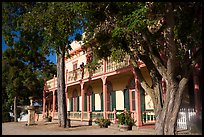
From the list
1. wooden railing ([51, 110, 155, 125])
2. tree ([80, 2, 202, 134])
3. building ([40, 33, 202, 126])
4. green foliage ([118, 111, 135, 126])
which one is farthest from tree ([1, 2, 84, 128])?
wooden railing ([51, 110, 155, 125])

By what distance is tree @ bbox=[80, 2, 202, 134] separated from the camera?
9.98 metres

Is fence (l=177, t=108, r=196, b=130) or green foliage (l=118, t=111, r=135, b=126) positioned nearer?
fence (l=177, t=108, r=196, b=130)

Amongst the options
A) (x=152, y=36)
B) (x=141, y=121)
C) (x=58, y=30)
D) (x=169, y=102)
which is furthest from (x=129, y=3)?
(x=141, y=121)

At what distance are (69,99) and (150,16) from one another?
22.1 meters

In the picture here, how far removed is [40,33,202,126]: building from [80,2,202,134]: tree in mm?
2599

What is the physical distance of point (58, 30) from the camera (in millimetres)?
10820

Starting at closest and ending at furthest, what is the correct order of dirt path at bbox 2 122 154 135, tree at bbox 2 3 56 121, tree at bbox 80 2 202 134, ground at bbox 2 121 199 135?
tree at bbox 80 2 202 134 → ground at bbox 2 121 199 135 → dirt path at bbox 2 122 154 135 → tree at bbox 2 3 56 121

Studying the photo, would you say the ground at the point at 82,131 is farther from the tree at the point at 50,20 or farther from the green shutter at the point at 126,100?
the tree at the point at 50,20

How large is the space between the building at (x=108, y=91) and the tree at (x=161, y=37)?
8.53ft

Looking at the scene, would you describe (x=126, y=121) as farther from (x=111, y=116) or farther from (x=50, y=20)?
(x=50, y=20)

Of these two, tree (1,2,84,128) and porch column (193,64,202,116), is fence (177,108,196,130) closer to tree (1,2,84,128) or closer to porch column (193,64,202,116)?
porch column (193,64,202,116)

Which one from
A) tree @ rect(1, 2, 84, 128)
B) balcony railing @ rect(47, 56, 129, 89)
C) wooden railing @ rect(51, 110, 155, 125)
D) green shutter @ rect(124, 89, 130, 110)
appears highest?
tree @ rect(1, 2, 84, 128)

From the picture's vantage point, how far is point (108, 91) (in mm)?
22922

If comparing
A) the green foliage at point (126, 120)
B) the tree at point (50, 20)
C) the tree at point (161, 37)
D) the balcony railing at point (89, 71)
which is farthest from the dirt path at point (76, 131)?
the tree at point (50, 20)
